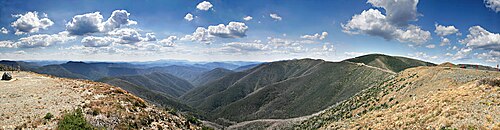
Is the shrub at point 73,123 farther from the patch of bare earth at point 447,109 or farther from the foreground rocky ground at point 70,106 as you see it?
the patch of bare earth at point 447,109

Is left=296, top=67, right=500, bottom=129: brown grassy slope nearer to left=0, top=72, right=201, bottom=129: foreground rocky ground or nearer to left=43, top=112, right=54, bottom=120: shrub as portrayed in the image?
left=0, top=72, right=201, bottom=129: foreground rocky ground

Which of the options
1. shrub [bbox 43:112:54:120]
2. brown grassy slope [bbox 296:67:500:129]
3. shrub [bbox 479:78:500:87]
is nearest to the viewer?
brown grassy slope [bbox 296:67:500:129]

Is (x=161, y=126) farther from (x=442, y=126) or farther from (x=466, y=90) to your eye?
(x=466, y=90)

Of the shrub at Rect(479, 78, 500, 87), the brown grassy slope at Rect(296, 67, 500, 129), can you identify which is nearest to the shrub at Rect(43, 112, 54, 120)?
the brown grassy slope at Rect(296, 67, 500, 129)

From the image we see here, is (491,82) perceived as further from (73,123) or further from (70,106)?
(70,106)

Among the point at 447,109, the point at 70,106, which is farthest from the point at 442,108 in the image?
the point at 70,106

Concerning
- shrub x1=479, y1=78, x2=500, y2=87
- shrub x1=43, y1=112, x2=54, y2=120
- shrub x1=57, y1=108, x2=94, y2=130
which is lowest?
shrub x1=57, y1=108, x2=94, y2=130

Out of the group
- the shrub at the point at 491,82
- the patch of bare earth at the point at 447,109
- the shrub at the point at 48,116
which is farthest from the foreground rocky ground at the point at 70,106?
the shrub at the point at 491,82
